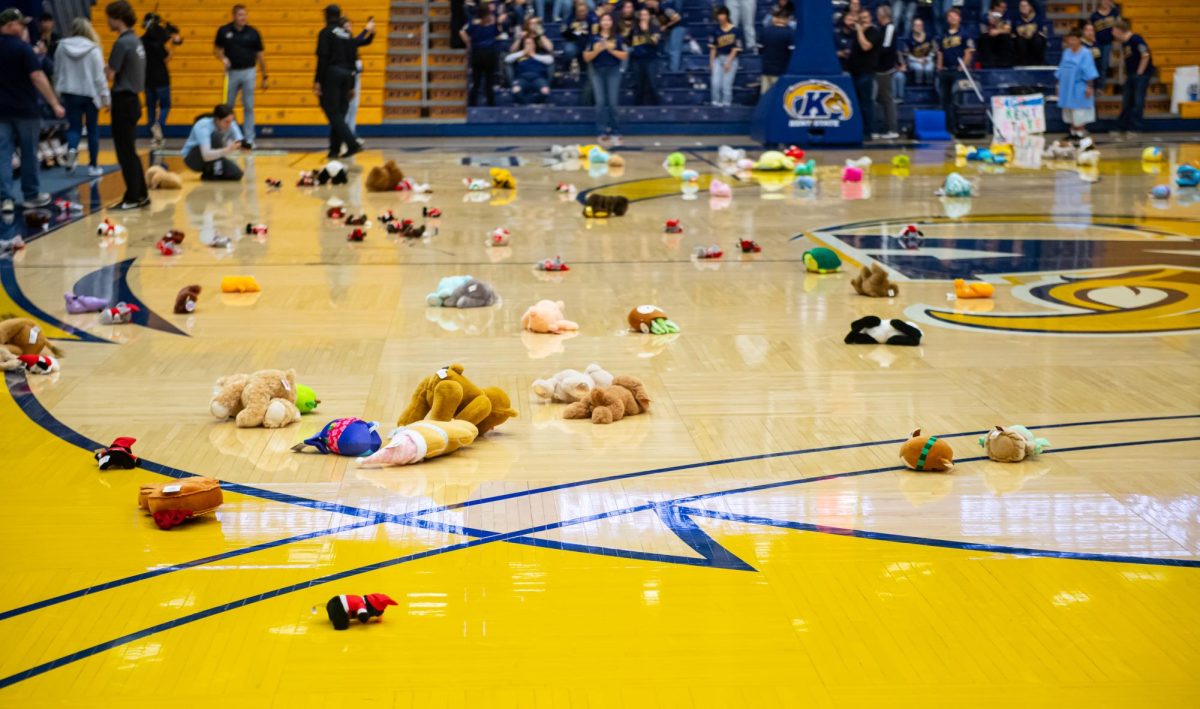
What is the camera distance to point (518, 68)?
23.0 m

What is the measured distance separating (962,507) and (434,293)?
428 centimetres

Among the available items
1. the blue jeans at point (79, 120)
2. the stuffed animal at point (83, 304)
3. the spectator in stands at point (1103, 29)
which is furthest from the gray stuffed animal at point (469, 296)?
the spectator in stands at point (1103, 29)

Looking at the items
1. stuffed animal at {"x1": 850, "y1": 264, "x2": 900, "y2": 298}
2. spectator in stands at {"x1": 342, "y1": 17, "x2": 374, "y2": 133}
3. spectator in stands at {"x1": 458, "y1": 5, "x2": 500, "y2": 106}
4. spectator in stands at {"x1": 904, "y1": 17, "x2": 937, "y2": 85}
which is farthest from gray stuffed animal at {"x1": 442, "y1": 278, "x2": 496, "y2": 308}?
spectator in stands at {"x1": 904, "y1": 17, "x2": 937, "y2": 85}

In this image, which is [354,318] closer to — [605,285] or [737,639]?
[605,285]

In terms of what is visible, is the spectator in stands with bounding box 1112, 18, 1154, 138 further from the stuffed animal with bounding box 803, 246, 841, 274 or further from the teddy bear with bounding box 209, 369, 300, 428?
the teddy bear with bounding box 209, 369, 300, 428

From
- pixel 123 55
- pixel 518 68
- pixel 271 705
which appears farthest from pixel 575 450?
pixel 518 68

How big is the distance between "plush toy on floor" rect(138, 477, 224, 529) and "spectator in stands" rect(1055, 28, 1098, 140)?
18.0 m

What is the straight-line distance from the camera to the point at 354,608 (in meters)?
3.81

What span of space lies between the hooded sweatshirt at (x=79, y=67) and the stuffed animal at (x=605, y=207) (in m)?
4.86

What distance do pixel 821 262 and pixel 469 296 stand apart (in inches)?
98.7

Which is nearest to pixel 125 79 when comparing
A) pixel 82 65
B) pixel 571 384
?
pixel 82 65

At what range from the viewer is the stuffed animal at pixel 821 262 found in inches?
368

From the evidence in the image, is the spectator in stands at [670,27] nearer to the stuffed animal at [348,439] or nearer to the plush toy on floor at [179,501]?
the stuffed animal at [348,439]

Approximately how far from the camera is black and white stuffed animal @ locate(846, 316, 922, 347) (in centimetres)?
711
